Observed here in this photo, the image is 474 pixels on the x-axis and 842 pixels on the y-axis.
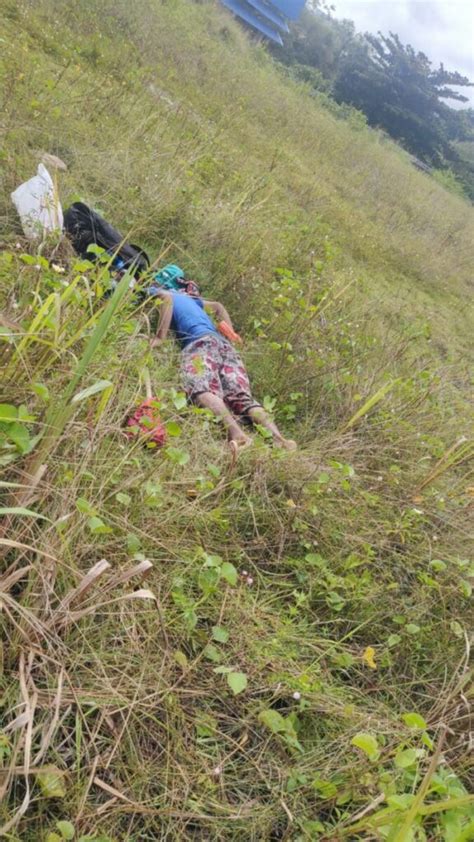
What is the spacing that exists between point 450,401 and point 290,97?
9.25m

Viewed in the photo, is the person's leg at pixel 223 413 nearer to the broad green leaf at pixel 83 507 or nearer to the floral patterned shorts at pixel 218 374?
the floral patterned shorts at pixel 218 374

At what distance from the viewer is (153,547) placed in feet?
4.83

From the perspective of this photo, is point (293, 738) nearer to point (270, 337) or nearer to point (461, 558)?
point (461, 558)

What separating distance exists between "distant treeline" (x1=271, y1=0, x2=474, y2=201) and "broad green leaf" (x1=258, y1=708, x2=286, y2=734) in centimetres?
2095

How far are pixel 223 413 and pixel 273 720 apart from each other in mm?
1417

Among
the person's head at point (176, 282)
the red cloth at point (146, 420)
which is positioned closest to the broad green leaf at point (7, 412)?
the red cloth at point (146, 420)

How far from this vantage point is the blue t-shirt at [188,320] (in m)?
2.88

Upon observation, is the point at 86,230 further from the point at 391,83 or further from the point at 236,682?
the point at 391,83

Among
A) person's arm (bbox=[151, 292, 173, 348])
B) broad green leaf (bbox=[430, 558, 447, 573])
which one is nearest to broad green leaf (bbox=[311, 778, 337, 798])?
broad green leaf (bbox=[430, 558, 447, 573])

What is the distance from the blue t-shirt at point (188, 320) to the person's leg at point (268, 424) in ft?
1.99

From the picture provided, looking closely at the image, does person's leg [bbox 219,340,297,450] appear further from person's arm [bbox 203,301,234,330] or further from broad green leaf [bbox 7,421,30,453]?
broad green leaf [bbox 7,421,30,453]

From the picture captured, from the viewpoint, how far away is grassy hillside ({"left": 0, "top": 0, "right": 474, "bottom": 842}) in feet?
3.47

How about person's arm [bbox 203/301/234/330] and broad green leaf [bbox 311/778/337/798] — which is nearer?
broad green leaf [bbox 311/778/337/798]

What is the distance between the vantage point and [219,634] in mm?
1337
